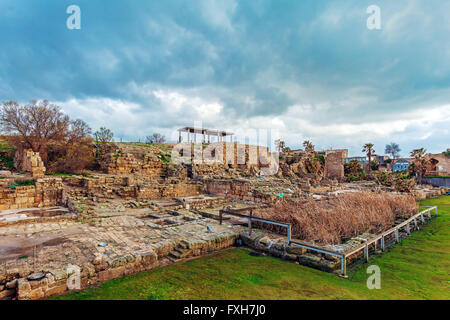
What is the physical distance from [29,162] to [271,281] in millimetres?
16920

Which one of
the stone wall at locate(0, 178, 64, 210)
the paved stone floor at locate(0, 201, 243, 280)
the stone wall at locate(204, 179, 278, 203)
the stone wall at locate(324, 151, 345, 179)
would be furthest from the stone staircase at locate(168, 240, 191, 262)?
the stone wall at locate(324, 151, 345, 179)

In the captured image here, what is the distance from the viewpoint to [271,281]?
426cm

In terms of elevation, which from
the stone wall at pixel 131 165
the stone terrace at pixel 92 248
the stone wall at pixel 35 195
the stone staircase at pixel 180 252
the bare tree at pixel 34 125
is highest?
the bare tree at pixel 34 125

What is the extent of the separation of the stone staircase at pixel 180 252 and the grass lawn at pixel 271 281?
1.17ft

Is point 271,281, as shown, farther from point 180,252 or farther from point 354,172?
point 354,172

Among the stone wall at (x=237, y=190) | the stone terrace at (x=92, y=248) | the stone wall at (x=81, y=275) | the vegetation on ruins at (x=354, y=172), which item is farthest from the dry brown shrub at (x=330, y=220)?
the vegetation on ruins at (x=354, y=172)

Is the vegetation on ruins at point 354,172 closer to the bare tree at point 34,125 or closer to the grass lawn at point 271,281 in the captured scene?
the grass lawn at point 271,281

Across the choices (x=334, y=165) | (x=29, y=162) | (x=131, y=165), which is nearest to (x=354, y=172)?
(x=334, y=165)

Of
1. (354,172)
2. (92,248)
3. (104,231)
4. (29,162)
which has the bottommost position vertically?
(104,231)

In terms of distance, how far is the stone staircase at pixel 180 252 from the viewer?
5547mm

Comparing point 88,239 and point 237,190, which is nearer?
point 88,239

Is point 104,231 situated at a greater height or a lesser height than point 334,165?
lesser
